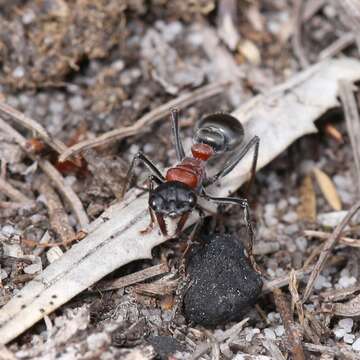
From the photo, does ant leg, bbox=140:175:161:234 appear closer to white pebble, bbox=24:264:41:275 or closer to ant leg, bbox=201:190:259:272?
ant leg, bbox=201:190:259:272

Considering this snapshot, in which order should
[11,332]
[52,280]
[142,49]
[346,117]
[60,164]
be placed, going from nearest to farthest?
[11,332] < [52,280] < [60,164] < [346,117] < [142,49]

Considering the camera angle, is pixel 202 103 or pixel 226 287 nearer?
pixel 226 287

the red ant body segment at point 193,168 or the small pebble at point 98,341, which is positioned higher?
the red ant body segment at point 193,168

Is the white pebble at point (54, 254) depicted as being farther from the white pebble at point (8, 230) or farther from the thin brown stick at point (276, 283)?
the thin brown stick at point (276, 283)

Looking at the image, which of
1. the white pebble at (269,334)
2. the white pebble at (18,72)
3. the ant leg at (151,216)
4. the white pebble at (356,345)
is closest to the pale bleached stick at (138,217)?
the ant leg at (151,216)

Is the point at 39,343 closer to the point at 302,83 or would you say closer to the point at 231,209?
the point at 231,209

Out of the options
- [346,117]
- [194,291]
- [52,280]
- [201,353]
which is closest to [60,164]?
[52,280]
